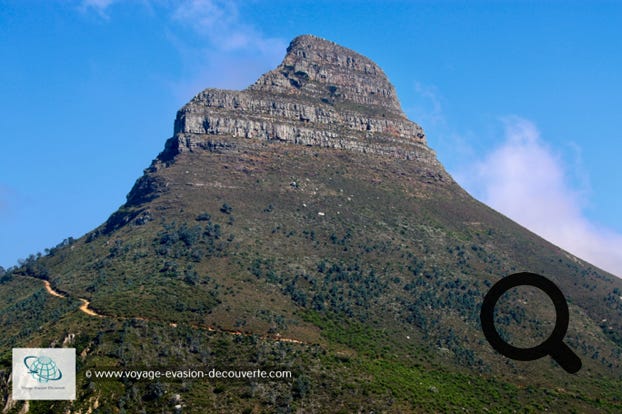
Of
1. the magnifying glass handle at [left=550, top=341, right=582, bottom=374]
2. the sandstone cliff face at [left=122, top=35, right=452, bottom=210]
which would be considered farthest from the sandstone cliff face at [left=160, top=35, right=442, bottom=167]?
the magnifying glass handle at [left=550, top=341, right=582, bottom=374]

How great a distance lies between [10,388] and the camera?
2625 inches

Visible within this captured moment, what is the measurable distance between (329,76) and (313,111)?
58.0 ft

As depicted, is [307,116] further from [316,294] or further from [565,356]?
[565,356]

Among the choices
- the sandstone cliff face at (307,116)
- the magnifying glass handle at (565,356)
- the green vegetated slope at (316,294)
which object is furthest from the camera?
the sandstone cliff face at (307,116)

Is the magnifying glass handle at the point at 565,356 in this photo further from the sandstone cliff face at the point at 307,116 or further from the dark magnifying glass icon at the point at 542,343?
the sandstone cliff face at the point at 307,116

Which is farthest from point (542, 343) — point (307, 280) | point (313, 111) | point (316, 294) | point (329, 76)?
point (329, 76)

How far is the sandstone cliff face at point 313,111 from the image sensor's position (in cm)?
14800

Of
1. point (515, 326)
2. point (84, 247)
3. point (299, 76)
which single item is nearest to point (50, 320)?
point (84, 247)

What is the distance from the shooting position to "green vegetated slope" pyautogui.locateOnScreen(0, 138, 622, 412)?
76.5m

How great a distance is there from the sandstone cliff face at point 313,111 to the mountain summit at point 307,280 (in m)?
0.45

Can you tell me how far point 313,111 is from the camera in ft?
526

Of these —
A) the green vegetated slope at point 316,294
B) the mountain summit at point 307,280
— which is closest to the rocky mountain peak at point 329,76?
the mountain summit at point 307,280

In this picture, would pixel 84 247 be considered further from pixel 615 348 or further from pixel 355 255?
pixel 615 348

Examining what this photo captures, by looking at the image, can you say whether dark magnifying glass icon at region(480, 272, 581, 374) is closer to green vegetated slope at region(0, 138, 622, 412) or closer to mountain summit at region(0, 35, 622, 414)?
mountain summit at region(0, 35, 622, 414)
